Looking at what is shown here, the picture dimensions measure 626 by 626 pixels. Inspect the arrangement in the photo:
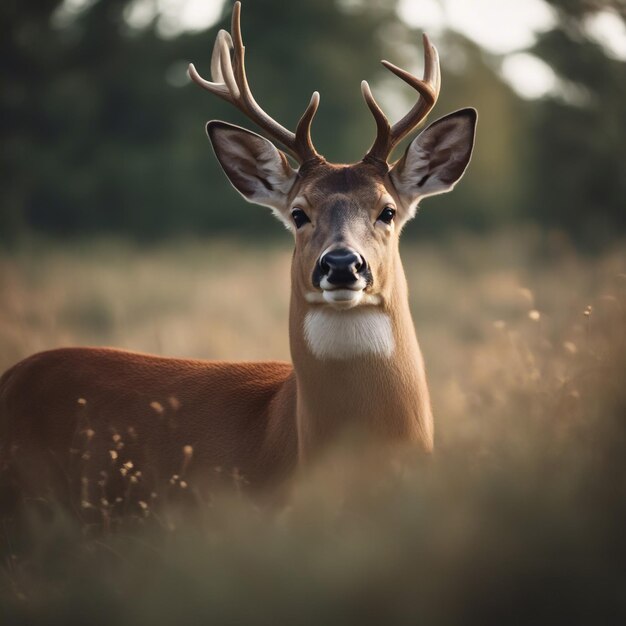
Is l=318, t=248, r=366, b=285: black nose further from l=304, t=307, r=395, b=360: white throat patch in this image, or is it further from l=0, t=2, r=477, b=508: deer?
l=304, t=307, r=395, b=360: white throat patch

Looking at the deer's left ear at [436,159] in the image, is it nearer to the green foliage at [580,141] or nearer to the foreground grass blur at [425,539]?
the foreground grass blur at [425,539]

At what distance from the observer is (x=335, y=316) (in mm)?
4918

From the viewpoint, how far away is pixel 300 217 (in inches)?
214

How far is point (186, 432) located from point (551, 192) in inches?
617

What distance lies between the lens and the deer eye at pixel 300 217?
5.39 metres

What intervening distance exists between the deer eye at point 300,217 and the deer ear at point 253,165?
390mm

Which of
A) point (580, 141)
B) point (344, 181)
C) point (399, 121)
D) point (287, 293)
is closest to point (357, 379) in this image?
point (344, 181)

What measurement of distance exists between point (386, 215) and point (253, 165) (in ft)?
2.99

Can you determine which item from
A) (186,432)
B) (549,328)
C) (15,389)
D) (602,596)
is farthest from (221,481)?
(549,328)

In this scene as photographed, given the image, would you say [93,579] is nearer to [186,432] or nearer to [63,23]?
[186,432]

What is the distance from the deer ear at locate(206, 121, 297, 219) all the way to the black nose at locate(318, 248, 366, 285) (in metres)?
1.15

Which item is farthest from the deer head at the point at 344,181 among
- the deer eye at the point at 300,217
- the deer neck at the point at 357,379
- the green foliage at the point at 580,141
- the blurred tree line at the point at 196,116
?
the blurred tree line at the point at 196,116

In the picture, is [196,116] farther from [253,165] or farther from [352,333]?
[352,333]

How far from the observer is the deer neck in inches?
193
